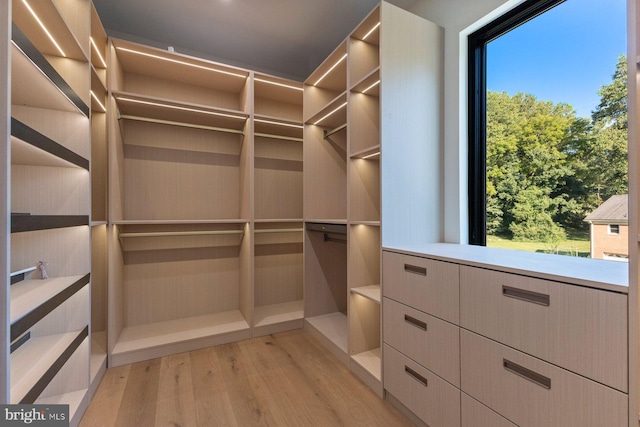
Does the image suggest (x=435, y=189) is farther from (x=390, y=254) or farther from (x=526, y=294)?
(x=526, y=294)

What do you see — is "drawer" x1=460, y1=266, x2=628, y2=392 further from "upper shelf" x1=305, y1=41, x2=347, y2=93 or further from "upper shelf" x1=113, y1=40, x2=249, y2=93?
"upper shelf" x1=113, y1=40, x2=249, y2=93

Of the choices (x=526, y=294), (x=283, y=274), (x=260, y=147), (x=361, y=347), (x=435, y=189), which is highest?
(x=260, y=147)

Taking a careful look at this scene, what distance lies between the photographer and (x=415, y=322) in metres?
1.57

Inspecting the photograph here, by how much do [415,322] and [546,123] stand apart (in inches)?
54.4

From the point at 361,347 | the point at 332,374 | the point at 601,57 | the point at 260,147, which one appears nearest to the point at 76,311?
the point at 332,374

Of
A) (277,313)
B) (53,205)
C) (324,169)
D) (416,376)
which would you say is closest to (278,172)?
(324,169)

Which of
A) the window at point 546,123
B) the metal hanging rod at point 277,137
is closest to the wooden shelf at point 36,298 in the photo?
the metal hanging rod at point 277,137

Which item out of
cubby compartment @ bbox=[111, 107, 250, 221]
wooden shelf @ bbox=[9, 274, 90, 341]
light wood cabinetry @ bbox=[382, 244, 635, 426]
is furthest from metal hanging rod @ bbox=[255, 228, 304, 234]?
light wood cabinetry @ bbox=[382, 244, 635, 426]

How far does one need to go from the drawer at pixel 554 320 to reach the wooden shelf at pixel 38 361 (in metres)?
1.73

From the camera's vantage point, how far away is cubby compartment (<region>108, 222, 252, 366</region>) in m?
2.34

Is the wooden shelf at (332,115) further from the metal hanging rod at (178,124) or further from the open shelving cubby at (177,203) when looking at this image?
the metal hanging rod at (178,124)

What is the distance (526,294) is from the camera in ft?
3.57

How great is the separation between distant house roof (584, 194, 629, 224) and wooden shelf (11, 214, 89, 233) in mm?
2494

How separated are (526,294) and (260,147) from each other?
259 cm
